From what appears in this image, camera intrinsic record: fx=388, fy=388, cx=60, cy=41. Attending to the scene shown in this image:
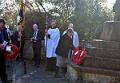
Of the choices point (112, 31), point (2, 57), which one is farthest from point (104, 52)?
point (2, 57)

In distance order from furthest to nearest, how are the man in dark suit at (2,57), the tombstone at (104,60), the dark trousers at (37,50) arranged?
the dark trousers at (37,50), the man in dark suit at (2,57), the tombstone at (104,60)

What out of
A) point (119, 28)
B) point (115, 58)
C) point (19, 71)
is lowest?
point (19, 71)

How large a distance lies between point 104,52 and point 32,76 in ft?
11.3

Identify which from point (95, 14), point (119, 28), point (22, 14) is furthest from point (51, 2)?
point (119, 28)

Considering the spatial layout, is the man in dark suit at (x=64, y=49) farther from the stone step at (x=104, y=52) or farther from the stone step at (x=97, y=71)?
the stone step at (x=97, y=71)

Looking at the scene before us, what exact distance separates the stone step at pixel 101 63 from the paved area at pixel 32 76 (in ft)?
5.65

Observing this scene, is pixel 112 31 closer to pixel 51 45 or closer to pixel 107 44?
pixel 107 44

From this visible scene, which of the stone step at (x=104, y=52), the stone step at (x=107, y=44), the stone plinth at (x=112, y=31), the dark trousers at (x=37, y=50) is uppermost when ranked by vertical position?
the stone plinth at (x=112, y=31)

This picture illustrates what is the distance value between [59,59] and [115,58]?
3587mm

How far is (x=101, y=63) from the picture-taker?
1098 cm

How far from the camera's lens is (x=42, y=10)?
22.8 meters

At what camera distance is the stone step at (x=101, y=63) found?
35.2 feet

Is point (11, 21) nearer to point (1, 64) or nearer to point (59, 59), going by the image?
point (59, 59)

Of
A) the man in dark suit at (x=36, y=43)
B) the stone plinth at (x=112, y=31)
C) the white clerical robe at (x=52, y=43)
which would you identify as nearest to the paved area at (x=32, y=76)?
the man in dark suit at (x=36, y=43)
